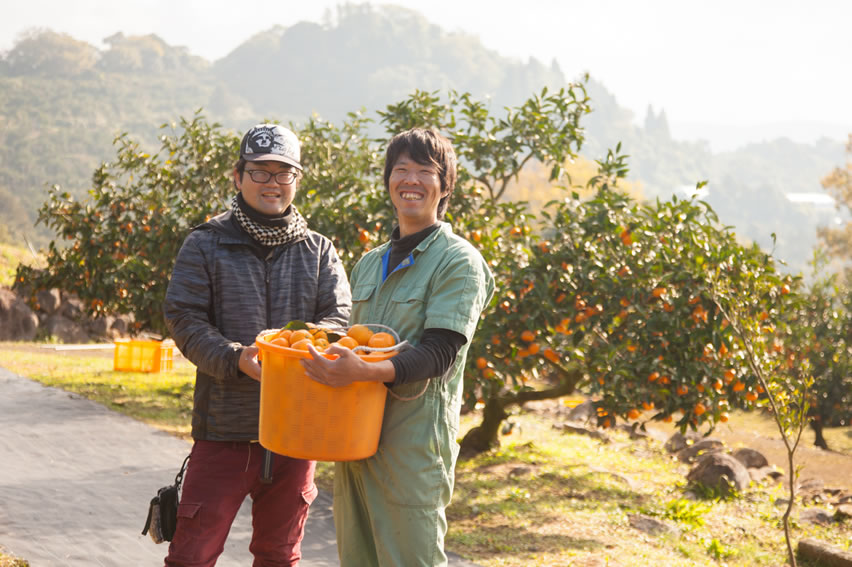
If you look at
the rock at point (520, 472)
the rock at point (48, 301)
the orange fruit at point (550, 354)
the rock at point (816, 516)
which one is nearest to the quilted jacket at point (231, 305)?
the orange fruit at point (550, 354)

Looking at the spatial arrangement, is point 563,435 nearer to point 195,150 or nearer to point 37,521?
point 195,150

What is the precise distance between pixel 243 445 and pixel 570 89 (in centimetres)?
554

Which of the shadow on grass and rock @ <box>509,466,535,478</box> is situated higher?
the shadow on grass

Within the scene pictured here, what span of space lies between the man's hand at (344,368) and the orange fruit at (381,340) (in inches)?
2.8

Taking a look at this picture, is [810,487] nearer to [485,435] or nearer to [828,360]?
[485,435]

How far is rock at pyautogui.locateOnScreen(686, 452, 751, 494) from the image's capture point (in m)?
7.44

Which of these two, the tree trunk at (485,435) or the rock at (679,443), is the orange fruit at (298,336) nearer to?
the tree trunk at (485,435)

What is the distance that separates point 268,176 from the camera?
265 cm

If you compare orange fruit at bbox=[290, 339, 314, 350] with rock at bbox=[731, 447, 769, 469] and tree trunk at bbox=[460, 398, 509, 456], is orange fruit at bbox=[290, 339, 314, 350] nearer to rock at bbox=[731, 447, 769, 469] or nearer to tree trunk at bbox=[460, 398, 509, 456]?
tree trunk at bbox=[460, 398, 509, 456]

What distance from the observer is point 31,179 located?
192ft

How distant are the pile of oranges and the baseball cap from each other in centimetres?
65

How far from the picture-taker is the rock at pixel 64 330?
54.5 ft

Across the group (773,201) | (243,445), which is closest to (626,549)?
(243,445)

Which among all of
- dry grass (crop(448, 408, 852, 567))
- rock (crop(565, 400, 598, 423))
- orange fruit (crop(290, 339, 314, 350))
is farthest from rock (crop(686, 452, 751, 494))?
orange fruit (crop(290, 339, 314, 350))
